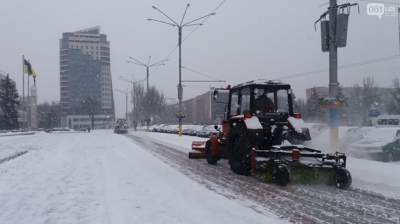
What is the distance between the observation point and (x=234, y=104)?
14.8 meters

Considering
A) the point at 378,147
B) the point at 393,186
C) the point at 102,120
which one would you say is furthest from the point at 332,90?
the point at 102,120

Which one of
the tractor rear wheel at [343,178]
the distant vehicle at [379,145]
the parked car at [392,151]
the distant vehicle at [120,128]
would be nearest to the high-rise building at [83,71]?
the distant vehicle at [120,128]

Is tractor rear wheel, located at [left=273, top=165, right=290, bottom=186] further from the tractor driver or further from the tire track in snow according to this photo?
the tractor driver

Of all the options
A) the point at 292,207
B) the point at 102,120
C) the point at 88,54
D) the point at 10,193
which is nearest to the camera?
the point at 292,207

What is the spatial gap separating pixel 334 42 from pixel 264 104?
2.60m

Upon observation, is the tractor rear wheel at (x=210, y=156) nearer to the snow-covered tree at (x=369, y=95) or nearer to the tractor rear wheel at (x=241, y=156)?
the tractor rear wheel at (x=241, y=156)

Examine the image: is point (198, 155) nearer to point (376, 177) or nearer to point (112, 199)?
point (376, 177)

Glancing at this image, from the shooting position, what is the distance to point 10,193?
1037 cm

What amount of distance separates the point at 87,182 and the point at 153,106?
7779 centimetres

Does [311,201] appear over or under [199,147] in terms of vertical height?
under

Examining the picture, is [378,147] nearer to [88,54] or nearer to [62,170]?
[62,170]

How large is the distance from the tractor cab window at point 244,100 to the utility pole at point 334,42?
222 centimetres

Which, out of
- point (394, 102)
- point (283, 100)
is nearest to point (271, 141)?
point (283, 100)

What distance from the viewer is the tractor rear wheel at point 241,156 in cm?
1306
